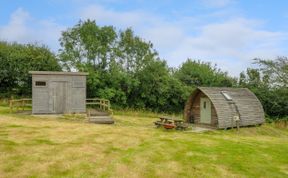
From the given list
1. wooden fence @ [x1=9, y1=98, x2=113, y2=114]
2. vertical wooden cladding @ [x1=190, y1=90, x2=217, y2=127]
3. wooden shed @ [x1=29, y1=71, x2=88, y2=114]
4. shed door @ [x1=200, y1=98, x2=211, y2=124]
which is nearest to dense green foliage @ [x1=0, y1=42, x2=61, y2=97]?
wooden fence @ [x1=9, y1=98, x2=113, y2=114]

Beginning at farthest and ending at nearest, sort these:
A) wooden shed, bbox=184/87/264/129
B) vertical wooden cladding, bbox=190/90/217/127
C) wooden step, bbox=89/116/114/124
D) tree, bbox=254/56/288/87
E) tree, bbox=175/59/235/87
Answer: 1. tree, bbox=175/59/235/87
2. tree, bbox=254/56/288/87
3. vertical wooden cladding, bbox=190/90/217/127
4. wooden shed, bbox=184/87/264/129
5. wooden step, bbox=89/116/114/124

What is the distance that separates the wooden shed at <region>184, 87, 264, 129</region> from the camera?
62.2ft

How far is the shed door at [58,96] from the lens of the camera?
66.8ft

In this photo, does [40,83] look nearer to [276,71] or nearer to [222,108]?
[222,108]

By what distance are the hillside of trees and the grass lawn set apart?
506 inches

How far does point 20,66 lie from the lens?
89.1 feet

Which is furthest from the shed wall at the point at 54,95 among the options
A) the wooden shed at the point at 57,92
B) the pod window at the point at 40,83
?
the pod window at the point at 40,83

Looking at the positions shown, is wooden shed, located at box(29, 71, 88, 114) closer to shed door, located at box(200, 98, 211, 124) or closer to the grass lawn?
the grass lawn

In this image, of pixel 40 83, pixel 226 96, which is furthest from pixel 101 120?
pixel 226 96

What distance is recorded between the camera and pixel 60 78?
20547mm

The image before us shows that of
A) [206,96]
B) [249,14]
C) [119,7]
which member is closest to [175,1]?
[119,7]

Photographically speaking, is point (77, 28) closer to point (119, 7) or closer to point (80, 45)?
point (80, 45)

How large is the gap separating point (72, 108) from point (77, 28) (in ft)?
31.5

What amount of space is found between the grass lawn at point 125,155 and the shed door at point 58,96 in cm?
583
